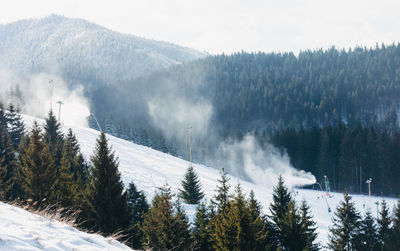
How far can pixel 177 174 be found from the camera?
49.6 meters

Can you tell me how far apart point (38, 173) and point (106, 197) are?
14.1 ft

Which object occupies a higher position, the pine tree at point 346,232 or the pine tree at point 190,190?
the pine tree at point 190,190

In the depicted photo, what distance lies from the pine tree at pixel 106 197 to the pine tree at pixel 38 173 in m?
2.58

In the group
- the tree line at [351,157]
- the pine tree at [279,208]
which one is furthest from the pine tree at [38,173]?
the tree line at [351,157]

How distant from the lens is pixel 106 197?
57.5ft

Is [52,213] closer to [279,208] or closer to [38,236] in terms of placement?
[38,236]

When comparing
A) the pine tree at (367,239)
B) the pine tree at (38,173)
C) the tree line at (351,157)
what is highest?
the tree line at (351,157)

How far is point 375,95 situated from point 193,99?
94.4 meters

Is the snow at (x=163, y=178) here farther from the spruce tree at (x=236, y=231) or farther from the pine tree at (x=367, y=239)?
the spruce tree at (x=236, y=231)

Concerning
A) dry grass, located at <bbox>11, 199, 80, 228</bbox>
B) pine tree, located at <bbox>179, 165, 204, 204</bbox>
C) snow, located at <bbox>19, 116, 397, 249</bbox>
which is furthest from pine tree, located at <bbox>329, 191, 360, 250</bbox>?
dry grass, located at <bbox>11, 199, 80, 228</bbox>

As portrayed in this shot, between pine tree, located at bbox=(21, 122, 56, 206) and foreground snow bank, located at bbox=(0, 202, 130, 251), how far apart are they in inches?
426

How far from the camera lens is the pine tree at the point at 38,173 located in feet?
59.1

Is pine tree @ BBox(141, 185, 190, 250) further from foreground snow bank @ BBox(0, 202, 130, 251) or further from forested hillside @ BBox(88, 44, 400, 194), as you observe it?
forested hillside @ BBox(88, 44, 400, 194)

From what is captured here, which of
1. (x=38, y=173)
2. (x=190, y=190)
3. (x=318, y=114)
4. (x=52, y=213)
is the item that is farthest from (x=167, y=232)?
(x=318, y=114)
